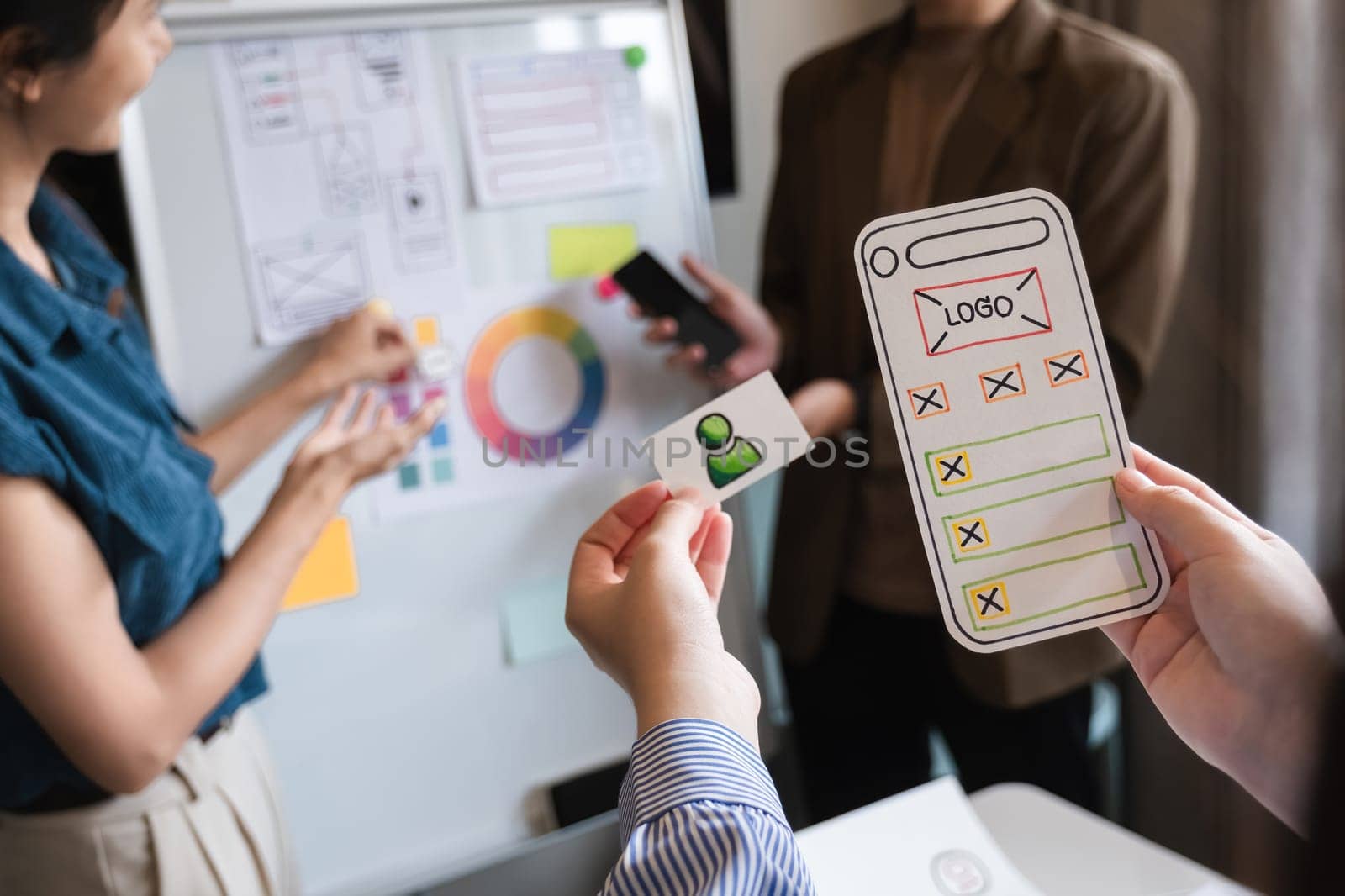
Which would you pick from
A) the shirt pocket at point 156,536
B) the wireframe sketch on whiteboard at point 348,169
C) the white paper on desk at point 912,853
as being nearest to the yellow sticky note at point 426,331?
the wireframe sketch on whiteboard at point 348,169

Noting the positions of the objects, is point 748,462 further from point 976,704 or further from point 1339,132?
point 976,704

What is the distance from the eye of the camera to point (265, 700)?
953 mm

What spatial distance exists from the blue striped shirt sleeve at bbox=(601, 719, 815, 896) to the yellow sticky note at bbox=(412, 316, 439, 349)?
2.24 feet

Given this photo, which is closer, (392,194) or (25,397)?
(25,397)

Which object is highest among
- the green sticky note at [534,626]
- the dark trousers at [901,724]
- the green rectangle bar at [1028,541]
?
the green rectangle bar at [1028,541]

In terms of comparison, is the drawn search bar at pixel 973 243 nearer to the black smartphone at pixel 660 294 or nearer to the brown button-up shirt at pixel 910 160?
the brown button-up shirt at pixel 910 160

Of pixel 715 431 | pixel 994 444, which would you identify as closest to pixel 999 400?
pixel 994 444

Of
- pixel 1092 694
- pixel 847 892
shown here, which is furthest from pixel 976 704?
pixel 847 892

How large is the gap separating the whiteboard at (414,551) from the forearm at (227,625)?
267 mm

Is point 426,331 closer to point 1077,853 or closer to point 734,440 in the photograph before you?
point 734,440

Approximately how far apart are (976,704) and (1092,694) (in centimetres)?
14

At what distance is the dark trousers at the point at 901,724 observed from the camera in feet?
3.13

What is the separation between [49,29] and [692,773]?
23.0 inches

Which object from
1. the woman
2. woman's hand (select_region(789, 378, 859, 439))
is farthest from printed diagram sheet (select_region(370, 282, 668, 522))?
woman's hand (select_region(789, 378, 859, 439))
